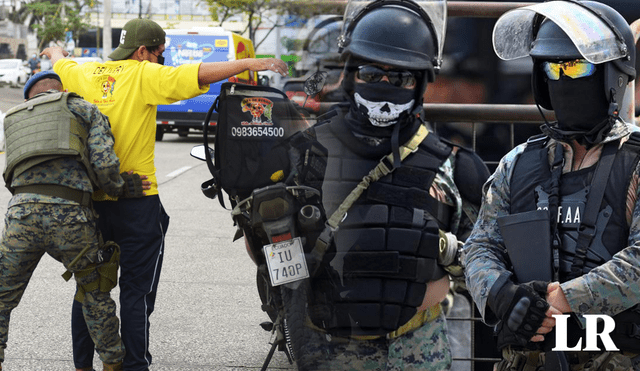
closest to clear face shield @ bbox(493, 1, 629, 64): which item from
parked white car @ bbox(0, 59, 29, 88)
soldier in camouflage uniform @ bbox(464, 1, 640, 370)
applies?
soldier in camouflage uniform @ bbox(464, 1, 640, 370)

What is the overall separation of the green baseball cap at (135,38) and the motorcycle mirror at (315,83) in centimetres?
237

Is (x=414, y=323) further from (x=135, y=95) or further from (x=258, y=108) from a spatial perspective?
(x=135, y=95)

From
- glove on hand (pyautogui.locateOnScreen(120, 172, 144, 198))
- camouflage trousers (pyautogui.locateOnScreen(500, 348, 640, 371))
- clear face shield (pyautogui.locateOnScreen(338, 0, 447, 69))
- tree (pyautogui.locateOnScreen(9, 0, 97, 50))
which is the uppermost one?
clear face shield (pyautogui.locateOnScreen(338, 0, 447, 69))

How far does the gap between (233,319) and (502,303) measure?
363 centimetres

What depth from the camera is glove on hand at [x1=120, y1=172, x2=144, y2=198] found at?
12.3 feet

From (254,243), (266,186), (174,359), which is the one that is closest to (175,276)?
(174,359)

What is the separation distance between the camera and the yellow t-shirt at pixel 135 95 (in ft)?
12.2

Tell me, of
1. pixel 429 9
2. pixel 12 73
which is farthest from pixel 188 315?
pixel 12 73

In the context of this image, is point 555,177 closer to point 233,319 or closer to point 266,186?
point 266,186

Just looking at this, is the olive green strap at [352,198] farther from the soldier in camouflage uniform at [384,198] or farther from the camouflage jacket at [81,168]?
the camouflage jacket at [81,168]

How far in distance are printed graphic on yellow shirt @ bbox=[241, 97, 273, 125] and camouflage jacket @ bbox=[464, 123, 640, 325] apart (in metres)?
0.65

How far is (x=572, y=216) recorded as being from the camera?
1.97 meters

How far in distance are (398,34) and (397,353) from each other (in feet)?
3.00

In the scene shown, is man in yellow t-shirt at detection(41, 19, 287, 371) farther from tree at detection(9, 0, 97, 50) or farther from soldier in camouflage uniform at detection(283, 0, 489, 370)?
tree at detection(9, 0, 97, 50)
